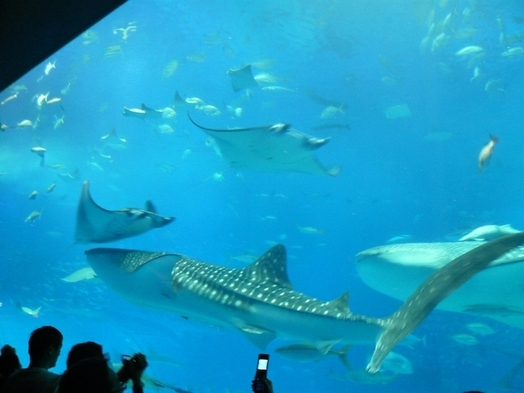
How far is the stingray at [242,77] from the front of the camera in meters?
9.19

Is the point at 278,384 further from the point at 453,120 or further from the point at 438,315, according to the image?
the point at 453,120

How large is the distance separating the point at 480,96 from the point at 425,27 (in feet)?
13.0

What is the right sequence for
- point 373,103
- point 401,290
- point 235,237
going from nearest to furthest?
1. point 401,290
2. point 373,103
3. point 235,237

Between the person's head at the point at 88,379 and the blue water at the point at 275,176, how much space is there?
8.85m

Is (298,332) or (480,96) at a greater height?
(480,96)

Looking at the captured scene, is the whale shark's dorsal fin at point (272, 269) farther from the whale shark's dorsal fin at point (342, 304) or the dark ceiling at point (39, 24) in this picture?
the dark ceiling at point (39, 24)

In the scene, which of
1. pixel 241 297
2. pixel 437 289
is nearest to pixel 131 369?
pixel 437 289

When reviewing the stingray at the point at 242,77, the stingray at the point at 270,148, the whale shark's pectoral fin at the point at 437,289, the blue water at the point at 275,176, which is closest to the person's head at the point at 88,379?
the whale shark's pectoral fin at the point at 437,289

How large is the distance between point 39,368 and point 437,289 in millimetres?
1695

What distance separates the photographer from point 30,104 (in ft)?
47.1

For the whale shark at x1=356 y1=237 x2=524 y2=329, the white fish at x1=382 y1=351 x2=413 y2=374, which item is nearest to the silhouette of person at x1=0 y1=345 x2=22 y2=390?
the whale shark at x1=356 y1=237 x2=524 y2=329

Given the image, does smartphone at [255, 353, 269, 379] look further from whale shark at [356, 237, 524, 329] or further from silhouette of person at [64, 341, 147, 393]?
whale shark at [356, 237, 524, 329]

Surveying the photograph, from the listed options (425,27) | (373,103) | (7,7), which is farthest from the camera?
(373,103)

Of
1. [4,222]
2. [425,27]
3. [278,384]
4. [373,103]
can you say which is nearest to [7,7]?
[425,27]
